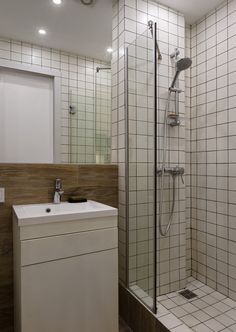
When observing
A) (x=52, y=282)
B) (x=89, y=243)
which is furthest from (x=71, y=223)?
(x=52, y=282)

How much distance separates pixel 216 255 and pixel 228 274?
164mm

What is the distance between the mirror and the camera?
166cm

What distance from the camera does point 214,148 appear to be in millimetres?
1987

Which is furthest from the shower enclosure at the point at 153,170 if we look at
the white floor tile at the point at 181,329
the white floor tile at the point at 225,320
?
the white floor tile at the point at 225,320

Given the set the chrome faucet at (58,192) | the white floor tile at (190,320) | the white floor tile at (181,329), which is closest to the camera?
the white floor tile at (181,329)

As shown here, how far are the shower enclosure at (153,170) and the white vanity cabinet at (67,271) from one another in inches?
12.4

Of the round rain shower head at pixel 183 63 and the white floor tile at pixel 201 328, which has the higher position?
the round rain shower head at pixel 183 63

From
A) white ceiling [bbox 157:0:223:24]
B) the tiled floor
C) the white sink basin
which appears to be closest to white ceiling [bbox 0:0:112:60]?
white ceiling [bbox 157:0:223:24]

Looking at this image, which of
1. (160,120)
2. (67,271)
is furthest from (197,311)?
(160,120)

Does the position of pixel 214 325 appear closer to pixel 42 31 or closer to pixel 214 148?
pixel 214 148

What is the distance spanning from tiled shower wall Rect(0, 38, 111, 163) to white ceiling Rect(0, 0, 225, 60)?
0.07 meters

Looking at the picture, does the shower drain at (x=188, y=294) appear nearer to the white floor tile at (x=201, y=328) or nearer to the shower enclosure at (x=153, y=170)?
the shower enclosure at (x=153, y=170)

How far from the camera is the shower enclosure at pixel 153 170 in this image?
152cm

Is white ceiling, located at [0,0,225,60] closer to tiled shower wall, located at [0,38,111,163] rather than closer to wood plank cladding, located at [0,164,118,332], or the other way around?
tiled shower wall, located at [0,38,111,163]
